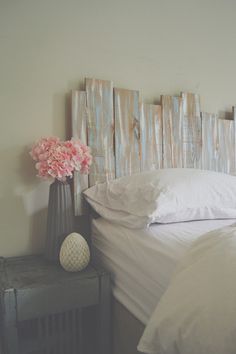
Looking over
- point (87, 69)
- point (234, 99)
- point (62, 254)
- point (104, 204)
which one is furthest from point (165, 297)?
point (234, 99)

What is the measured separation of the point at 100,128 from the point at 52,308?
0.97m

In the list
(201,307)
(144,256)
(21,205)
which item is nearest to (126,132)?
(21,205)

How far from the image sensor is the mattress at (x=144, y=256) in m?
1.08

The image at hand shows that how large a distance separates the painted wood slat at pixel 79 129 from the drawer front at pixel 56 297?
1.56ft

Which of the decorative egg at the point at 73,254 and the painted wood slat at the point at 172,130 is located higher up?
the painted wood slat at the point at 172,130

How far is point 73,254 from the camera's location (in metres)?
1.38

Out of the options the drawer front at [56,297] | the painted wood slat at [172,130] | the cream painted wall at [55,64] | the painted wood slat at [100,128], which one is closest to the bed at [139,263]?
the drawer front at [56,297]

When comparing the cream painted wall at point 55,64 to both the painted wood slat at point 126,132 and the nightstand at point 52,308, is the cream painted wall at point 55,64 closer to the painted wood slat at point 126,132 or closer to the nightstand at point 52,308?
the painted wood slat at point 126,132

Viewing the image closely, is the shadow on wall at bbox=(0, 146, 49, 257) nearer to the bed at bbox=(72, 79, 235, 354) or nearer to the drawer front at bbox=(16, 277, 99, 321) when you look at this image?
the bed at bbox=(72, 79, 235, 354)

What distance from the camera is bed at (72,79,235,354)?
1.18 meters

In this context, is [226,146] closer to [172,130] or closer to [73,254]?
[172,130]

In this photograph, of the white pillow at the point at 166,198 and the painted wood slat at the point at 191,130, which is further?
the painted wood slat at the point at 191,130

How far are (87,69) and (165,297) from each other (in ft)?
4.47

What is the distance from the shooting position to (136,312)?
1.23 meters
